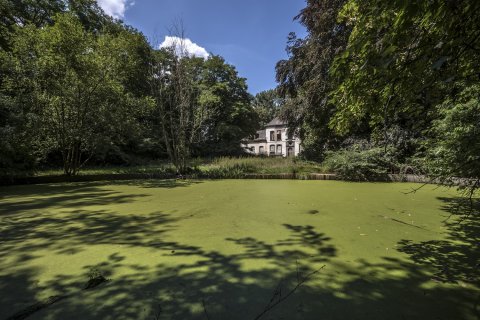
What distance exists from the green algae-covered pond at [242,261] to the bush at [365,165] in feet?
13.4

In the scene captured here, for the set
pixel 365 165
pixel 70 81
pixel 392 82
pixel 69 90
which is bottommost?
pixel 365 165

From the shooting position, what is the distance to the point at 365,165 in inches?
329

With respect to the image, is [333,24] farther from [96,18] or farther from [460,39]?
[96,18]

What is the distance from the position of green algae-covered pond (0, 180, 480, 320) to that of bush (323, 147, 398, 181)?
160 inches

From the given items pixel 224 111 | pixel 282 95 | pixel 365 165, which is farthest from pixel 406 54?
pixel 224 111

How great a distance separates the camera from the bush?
840cm

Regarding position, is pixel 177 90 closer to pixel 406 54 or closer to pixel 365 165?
pixel 365 165

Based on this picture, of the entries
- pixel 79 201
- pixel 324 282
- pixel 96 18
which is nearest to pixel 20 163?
pixel 79 201

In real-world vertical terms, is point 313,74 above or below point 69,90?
above

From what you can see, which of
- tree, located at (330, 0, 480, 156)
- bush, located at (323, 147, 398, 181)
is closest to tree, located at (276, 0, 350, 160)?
bush, located at (323, 147, 398, 181)

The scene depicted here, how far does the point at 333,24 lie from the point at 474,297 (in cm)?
1085

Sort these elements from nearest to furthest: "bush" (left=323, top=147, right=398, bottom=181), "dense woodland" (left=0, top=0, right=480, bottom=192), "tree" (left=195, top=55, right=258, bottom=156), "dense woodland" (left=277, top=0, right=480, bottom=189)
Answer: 1. "dense woodland" (left=277, top=0, right=480, bottom=189)
2. "dense woodland" (left=0, top=0, right=480, bottom=192)
3. "bush" (left=323, top=147, right=398, bottom=181)
4. "tree" (left=195, top=55, right=258, bottom=156)

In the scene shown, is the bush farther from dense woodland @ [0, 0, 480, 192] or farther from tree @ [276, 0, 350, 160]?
tree @ [276, 0, 350, 160]

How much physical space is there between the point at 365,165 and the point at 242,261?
7013 mm
